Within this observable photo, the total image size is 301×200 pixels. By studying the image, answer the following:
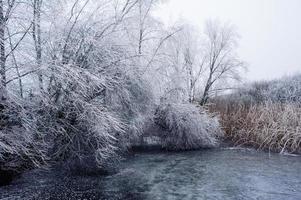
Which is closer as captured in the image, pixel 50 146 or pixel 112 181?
pixel 112 181

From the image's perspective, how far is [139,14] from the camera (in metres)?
15.1

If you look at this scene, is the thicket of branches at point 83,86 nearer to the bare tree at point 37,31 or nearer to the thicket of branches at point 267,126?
the bare tree at point 37,31

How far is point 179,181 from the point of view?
1005 cm

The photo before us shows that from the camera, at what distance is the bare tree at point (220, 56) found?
2990cm

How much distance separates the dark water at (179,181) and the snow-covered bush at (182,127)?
6.33ft

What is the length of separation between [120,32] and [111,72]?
1915 millimetres

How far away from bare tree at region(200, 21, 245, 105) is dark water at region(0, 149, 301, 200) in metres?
16.6

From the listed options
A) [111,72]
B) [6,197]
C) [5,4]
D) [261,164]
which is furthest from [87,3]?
[261,164]

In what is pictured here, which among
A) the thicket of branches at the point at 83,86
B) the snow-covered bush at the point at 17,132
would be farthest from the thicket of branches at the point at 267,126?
the snow-covered bush at the point at 17,132

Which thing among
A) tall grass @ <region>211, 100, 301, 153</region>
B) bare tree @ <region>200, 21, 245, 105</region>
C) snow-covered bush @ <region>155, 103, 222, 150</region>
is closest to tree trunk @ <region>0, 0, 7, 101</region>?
snow-covered bush @ <region>155, 103, 222, 150</region>

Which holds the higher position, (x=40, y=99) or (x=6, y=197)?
(x=40, y=99)

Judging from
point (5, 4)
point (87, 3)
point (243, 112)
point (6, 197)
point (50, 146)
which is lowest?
point (6, 197)

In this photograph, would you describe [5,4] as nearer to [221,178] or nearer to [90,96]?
[90,96]

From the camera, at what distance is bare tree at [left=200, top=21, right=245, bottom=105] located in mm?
29903
